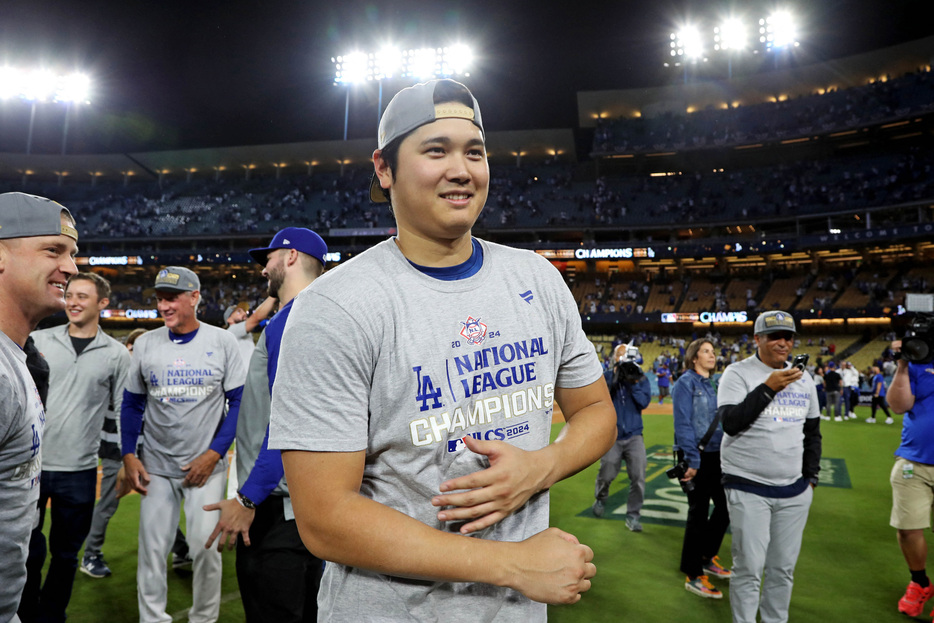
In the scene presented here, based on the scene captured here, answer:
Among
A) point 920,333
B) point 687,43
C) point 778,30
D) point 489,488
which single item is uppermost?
point 778,30

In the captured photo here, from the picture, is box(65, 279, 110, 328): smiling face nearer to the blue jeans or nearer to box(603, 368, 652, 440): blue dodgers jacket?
the blue jeans

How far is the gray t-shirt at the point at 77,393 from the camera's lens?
4316 mm

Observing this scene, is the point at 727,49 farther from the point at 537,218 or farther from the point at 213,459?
the point at 213,459

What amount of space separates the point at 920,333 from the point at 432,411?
558 centimetres

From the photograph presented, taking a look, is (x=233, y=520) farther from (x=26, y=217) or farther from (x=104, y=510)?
(x=104, y=510)

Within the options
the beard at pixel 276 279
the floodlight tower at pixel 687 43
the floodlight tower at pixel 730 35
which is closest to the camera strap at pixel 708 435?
the beard at pixel 276 279

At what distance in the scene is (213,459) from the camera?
4.31 meters

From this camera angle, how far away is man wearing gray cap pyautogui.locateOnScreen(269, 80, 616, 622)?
1.25 m

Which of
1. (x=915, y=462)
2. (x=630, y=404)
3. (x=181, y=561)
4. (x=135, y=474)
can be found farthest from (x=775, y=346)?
Answer: (x=181, y=561)

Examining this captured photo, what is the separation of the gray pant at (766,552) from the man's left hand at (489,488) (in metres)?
3.80

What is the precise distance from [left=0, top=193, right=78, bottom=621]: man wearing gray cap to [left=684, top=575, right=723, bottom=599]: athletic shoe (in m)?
5.47

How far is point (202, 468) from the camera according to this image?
4289mm

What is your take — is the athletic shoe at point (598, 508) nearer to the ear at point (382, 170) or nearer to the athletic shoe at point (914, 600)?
the athletic shoe at point (914, 600)

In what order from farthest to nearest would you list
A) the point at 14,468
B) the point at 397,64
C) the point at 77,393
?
the point at 397,64 < the point at 77,393 < the point at 14,468
